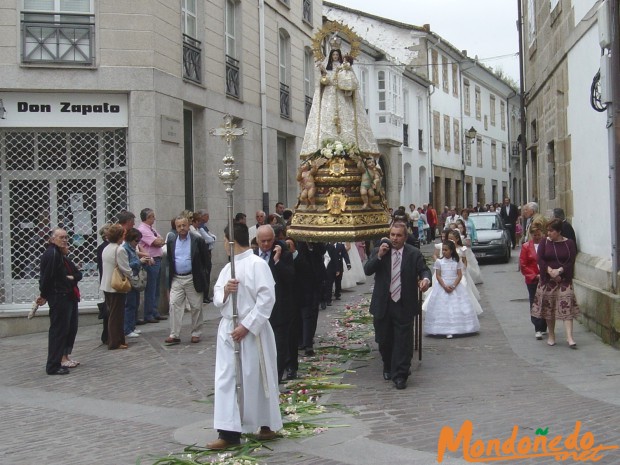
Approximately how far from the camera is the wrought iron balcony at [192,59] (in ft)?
57.7

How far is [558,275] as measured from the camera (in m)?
11.3

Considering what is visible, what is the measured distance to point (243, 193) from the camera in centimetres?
2073

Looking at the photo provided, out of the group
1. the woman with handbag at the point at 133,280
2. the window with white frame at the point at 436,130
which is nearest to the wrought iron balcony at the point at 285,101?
the woman with handbag at the point at 133,280

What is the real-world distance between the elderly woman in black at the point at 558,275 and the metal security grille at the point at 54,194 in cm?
800

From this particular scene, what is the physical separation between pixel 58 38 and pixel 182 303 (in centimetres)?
577

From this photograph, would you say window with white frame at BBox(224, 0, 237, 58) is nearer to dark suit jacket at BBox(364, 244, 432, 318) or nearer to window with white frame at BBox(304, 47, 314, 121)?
window with white frame at BBox(304, 47, 314, 121)

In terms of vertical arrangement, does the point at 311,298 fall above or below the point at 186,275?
below

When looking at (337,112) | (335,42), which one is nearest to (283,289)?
(337,112)

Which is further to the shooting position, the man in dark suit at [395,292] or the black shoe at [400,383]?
the man in dark suit at [395,292]

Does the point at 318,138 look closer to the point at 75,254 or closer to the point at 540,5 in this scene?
the point at 75,254

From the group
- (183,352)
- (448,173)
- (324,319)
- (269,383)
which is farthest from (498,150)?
(269,383)

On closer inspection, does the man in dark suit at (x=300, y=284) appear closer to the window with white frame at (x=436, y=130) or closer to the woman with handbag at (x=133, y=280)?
the woman with handbag at (x=133, y=280)

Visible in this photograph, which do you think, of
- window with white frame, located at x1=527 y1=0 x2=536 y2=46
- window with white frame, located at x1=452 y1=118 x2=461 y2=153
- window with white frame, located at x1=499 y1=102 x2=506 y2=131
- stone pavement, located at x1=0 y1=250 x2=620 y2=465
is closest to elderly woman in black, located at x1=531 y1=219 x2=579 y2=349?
stone pavement, located at x1=0 y1=250 x2=620 y2=465

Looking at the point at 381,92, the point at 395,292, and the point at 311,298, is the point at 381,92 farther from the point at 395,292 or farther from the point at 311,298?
the point at 395,292
